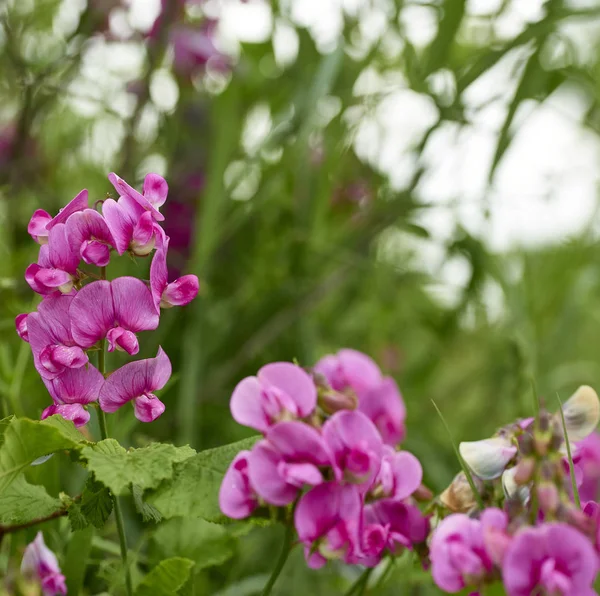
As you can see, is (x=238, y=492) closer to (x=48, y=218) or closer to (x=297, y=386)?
(x=297, y=386)

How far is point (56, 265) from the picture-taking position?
15.0 inches

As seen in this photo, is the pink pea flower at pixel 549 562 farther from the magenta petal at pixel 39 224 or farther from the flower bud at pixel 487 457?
the magenta petal at pixel 39 224

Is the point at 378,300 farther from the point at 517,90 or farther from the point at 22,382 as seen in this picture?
the point at 22,382

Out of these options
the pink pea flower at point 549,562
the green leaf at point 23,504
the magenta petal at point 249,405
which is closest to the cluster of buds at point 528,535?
the pink pea flower at point 549,562

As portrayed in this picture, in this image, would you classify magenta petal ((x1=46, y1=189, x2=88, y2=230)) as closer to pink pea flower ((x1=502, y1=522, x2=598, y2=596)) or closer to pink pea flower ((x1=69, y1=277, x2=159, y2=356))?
pink pea flower ((x1=69, y1=277, x2=159, y2=356))

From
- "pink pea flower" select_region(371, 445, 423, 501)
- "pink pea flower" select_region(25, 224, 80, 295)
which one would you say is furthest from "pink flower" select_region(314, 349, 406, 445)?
"pink pea flower" select_region(25, 224, 80, 295)

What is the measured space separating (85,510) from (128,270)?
0.41m

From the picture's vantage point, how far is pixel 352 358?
2.00 feet

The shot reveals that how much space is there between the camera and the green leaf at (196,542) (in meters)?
0.50

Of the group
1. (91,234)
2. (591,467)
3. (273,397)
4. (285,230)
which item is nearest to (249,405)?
(273,397)

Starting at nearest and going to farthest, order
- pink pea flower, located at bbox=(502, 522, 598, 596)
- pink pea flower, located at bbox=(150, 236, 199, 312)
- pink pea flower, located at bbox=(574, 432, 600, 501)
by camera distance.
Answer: pink pea flower, located at bbox=(502, 522, 598, 596) < pink pea flower, located at bbox=(150, 236, 199, 312) < pink pea flower, located at bbox=(574, 432, 600, 501)

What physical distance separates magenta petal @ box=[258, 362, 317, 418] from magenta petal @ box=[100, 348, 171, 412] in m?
0.06

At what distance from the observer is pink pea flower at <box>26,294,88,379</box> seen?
1.21ft

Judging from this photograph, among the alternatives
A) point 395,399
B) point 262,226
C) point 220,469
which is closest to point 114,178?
point 220,469
